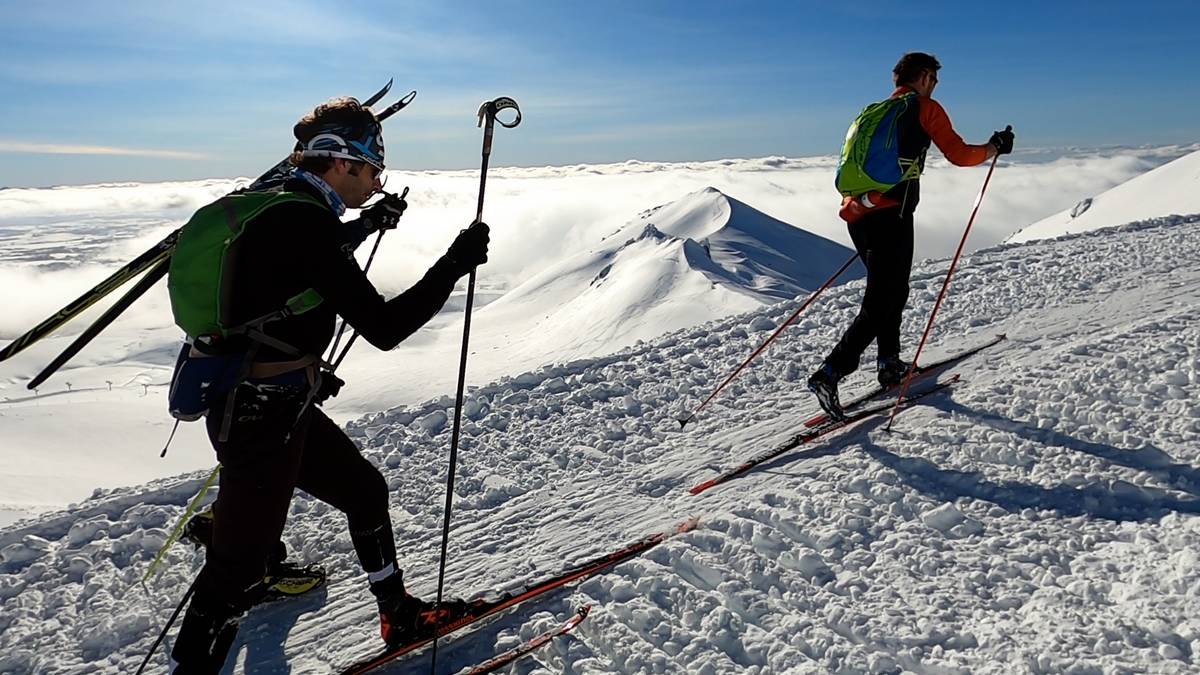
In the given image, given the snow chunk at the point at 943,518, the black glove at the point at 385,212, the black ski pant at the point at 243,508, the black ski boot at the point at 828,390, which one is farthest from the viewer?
the black ski boot at the point at 828,390

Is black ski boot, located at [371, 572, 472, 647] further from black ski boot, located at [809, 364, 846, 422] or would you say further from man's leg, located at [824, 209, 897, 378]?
man's leg, located at [824, 209, 897, 378]

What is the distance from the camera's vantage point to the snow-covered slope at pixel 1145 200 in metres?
91.7

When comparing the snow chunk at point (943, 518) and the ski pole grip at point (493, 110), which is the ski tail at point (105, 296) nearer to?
the ski pole grip at point (493, 110)

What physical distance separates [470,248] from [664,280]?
2389 inches

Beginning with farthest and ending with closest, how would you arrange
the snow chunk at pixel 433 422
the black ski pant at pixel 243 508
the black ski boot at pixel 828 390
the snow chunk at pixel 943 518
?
the snow chunk at pixel 433 422, the black ski boot at pixel 828 390, the snow chunk at pixel 943 518, the black ski pant at pixel 243 508

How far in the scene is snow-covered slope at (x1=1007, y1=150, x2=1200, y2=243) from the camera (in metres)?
91.7

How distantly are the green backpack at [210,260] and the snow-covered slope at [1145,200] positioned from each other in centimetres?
9590

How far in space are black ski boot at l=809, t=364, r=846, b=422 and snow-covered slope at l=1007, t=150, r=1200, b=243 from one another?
91429 mm

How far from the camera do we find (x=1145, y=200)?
104m

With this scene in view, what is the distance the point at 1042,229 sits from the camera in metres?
131

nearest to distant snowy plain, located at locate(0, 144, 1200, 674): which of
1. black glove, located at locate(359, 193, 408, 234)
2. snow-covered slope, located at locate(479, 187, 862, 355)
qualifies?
black glove, located at locate(359, 193, 408, 234)

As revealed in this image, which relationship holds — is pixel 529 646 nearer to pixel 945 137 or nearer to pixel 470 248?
pixel 470 248

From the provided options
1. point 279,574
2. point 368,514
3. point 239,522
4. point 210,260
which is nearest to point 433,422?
point 279,574

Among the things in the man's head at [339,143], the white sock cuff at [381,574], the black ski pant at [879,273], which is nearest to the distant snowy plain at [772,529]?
the white sock cuff at [381,574]
